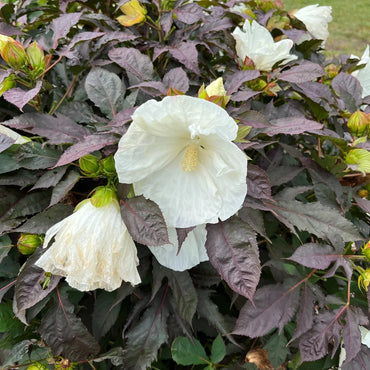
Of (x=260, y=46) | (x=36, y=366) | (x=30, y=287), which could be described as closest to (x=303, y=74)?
(x=260, y=46)

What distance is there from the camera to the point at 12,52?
0.87 meters

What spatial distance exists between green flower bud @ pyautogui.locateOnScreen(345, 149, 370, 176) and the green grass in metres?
4.49

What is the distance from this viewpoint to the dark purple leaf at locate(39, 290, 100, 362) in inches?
35.0

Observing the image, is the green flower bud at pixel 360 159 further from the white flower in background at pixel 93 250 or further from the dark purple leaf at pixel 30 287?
the dark purple leaf at pixel 30 287

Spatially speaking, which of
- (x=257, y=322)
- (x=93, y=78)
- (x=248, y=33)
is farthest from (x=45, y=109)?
(x=257, y=322)

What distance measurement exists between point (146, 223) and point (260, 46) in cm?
64

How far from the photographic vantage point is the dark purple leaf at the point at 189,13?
1.09 meters

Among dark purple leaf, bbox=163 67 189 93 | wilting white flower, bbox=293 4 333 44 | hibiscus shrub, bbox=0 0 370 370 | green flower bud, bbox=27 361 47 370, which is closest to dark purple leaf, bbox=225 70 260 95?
hibiscus shrub, bbox=0 0 370 370

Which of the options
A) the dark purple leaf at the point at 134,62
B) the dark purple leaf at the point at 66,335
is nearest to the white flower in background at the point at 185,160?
the dark purple leaf at the point at 134,62

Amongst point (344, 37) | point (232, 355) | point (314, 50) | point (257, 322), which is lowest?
point (344, 37)

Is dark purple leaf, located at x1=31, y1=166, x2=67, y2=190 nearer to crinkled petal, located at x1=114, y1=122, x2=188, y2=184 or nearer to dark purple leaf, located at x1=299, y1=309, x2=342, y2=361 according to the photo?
crinkled petal, located at x1=114, y1=122, x2=188, y2=184

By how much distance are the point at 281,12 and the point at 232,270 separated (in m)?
1.11

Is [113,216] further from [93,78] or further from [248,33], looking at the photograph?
[248,33]

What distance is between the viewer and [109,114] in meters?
0.92
